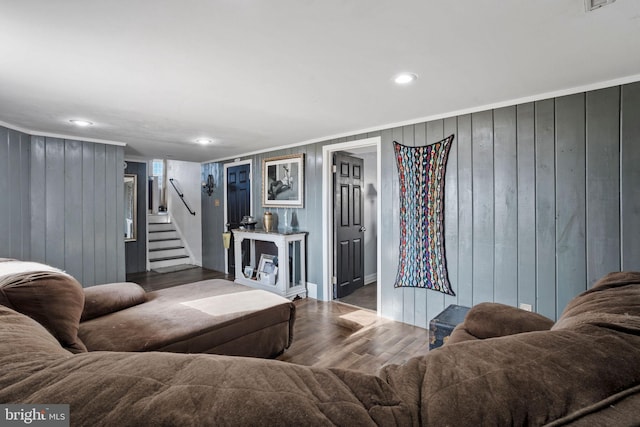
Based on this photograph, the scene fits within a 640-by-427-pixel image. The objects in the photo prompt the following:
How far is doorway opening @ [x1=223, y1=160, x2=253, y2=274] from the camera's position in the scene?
5307mm

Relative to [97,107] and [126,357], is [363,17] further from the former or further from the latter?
[97,107]

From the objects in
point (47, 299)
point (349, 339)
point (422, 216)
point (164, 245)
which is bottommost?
point (349, 339)

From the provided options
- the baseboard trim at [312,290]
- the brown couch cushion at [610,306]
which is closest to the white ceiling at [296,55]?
the brown couch cushion at [610,306]

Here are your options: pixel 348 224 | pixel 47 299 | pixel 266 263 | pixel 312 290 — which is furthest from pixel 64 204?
pixel 348 224

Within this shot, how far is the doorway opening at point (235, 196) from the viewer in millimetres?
5307

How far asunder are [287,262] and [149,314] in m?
2.20

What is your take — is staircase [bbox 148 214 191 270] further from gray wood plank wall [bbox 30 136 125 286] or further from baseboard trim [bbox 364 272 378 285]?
baseboard trim [bbox 364 272 378 285]

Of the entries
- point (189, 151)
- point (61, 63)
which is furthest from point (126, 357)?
point (189, 151)

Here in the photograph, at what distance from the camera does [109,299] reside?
2238mm

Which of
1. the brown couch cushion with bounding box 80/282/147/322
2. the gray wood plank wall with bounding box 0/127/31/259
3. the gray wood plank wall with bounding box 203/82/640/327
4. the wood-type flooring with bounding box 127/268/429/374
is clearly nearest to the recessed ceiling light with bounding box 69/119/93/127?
the gray wood plank wall with bounding box 0/127/31/259

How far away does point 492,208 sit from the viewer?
2.76m

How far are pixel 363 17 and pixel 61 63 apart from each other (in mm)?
1885

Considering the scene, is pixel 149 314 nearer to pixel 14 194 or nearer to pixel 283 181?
pixel 14 194

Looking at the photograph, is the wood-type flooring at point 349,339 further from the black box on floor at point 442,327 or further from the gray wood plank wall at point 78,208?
the gray wood plank wall at point 78,208
